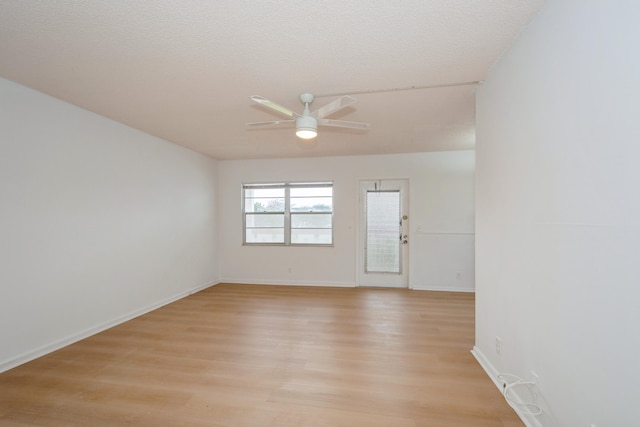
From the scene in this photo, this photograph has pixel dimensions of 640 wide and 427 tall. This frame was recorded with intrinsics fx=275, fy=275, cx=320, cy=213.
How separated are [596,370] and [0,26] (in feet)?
12.3

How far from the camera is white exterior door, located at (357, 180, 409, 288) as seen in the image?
526 centimetres

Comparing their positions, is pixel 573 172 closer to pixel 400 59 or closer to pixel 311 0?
pixel 400 59

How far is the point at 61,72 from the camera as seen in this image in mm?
2279

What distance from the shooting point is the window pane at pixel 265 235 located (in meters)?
5.68

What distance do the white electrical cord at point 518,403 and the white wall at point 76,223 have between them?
13.3 ft

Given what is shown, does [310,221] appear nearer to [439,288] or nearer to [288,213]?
[288,213]

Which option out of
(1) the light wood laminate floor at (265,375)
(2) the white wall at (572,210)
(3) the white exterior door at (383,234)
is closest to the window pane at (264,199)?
(3) the white exterior door at (383,234)

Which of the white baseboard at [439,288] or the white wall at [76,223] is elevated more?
the white wall at [76,223]

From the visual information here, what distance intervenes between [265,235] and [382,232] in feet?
7.82

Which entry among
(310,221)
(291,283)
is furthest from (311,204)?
(291,283)

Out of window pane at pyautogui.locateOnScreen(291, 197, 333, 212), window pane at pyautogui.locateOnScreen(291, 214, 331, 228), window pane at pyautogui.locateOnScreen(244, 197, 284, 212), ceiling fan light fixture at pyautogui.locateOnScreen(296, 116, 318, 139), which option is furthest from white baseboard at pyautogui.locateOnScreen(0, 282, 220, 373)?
ceiling fan light fixture at pyautogui.locateOnScreen(296, 116, 318, 139)

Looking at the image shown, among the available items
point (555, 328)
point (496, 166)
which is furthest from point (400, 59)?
point (555, 328)

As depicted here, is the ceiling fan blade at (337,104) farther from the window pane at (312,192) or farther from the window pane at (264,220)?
the window pane at (264,220)

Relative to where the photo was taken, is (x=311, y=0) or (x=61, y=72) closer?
(x=311, y=0)
